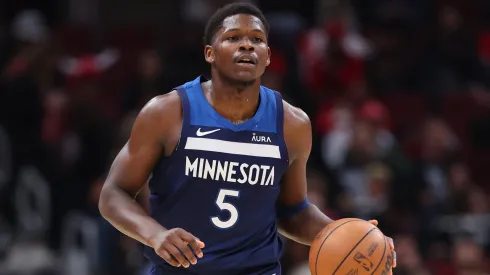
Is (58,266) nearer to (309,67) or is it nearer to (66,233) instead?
(66,233)

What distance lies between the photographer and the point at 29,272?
10.1m

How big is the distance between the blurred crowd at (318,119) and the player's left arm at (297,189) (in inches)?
→ 134

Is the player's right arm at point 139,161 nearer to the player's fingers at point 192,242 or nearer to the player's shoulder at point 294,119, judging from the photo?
the player's fingers at point 192,242

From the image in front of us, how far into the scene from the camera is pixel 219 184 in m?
4.88

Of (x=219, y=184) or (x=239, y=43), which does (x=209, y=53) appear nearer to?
(x=239, y=43)

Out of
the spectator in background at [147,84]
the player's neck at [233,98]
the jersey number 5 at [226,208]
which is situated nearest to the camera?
the jersey number 5 at [226,208]

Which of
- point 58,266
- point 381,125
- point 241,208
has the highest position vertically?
point 241,208

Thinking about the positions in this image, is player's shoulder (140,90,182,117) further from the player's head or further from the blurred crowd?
the blurred crowd

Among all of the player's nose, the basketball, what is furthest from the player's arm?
the player's nose

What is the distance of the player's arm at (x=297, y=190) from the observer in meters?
5.15

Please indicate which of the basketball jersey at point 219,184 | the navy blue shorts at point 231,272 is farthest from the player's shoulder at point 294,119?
the navy blue shorts at point 231,272

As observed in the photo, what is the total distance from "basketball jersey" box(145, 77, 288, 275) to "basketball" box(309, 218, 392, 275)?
1.08 ft

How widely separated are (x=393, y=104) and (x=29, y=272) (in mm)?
4876

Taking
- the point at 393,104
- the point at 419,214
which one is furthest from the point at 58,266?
the point at 393,104
